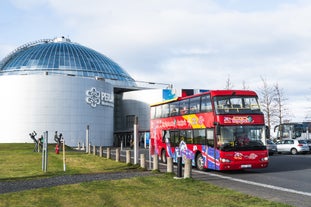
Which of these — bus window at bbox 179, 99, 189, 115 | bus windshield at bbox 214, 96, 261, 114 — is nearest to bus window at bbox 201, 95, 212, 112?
bus windshield at bbox 214, 96, 261, 114

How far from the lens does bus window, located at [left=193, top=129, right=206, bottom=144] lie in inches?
770

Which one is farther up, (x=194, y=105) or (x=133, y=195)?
(x=194, y=105)

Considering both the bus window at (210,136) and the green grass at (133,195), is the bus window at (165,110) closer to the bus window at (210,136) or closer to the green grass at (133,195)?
the bus window at (210,136)

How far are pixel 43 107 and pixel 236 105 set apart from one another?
46.5 meters

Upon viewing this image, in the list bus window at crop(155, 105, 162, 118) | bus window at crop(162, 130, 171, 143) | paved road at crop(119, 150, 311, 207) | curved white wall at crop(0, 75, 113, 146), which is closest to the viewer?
paved road at crop(119, 150, 311, 207)

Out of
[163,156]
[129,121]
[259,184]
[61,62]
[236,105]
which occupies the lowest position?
[259,184]

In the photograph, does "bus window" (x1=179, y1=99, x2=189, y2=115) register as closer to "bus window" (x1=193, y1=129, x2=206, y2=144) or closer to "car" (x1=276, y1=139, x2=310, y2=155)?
"bus window" (x1=193, y1=129, x2=206, y2=144)

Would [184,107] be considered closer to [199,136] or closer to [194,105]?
[194,105]

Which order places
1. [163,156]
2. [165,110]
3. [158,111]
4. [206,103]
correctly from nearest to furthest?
[206,103] < [165,110] < [163,156] < [158,111]

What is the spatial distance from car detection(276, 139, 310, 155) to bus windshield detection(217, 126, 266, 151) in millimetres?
20718

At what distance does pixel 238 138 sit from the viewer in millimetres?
18078

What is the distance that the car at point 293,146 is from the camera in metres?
36.8

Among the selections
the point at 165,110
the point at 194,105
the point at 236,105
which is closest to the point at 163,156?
the point at 165,110

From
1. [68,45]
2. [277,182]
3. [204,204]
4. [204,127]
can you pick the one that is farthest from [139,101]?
[204,204]
